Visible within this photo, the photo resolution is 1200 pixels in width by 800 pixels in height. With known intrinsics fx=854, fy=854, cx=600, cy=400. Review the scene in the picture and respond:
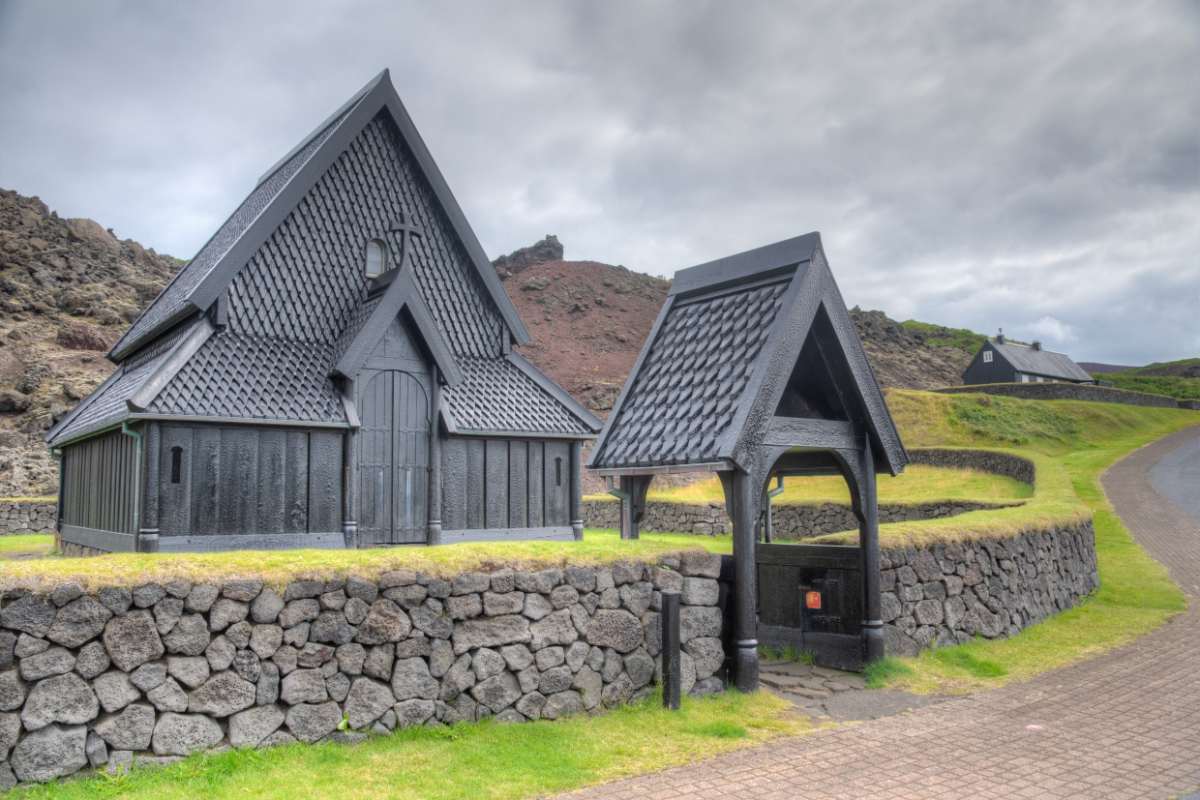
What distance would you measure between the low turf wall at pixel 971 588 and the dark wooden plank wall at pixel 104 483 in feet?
38.0

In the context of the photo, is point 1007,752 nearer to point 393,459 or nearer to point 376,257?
point 393,459

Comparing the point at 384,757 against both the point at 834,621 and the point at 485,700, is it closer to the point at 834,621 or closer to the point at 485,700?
the point at 485,700

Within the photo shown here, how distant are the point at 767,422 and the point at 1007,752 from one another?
3.77m

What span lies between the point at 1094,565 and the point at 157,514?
17503mm

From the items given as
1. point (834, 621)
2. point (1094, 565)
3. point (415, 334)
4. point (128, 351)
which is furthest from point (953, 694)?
point (128, 351)

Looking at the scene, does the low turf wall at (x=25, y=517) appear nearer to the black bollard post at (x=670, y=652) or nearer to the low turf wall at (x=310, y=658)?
the low turf wall at (x=310, y=658)

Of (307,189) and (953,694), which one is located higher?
(307,189)

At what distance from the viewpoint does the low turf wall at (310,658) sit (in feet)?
19.0

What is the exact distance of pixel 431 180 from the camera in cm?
1866

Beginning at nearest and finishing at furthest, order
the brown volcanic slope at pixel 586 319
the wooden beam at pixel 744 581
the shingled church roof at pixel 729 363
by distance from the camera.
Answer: the wooden beam at pixel 744 581
the shingled church roof at pixel 729 363
the brown volcanic slope at pixel 586 319

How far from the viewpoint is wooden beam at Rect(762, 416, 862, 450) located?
966 cm

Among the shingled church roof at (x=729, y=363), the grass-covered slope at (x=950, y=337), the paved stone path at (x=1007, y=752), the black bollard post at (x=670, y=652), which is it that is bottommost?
the paved stone path at (x=1007, y=752)

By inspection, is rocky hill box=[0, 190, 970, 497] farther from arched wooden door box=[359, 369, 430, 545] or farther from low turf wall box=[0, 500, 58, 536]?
arched wooden door box=[359, 369, 430, 545]

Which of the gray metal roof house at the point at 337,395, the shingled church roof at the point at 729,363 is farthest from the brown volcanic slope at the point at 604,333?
the shingled church roof at the point at 729,363
